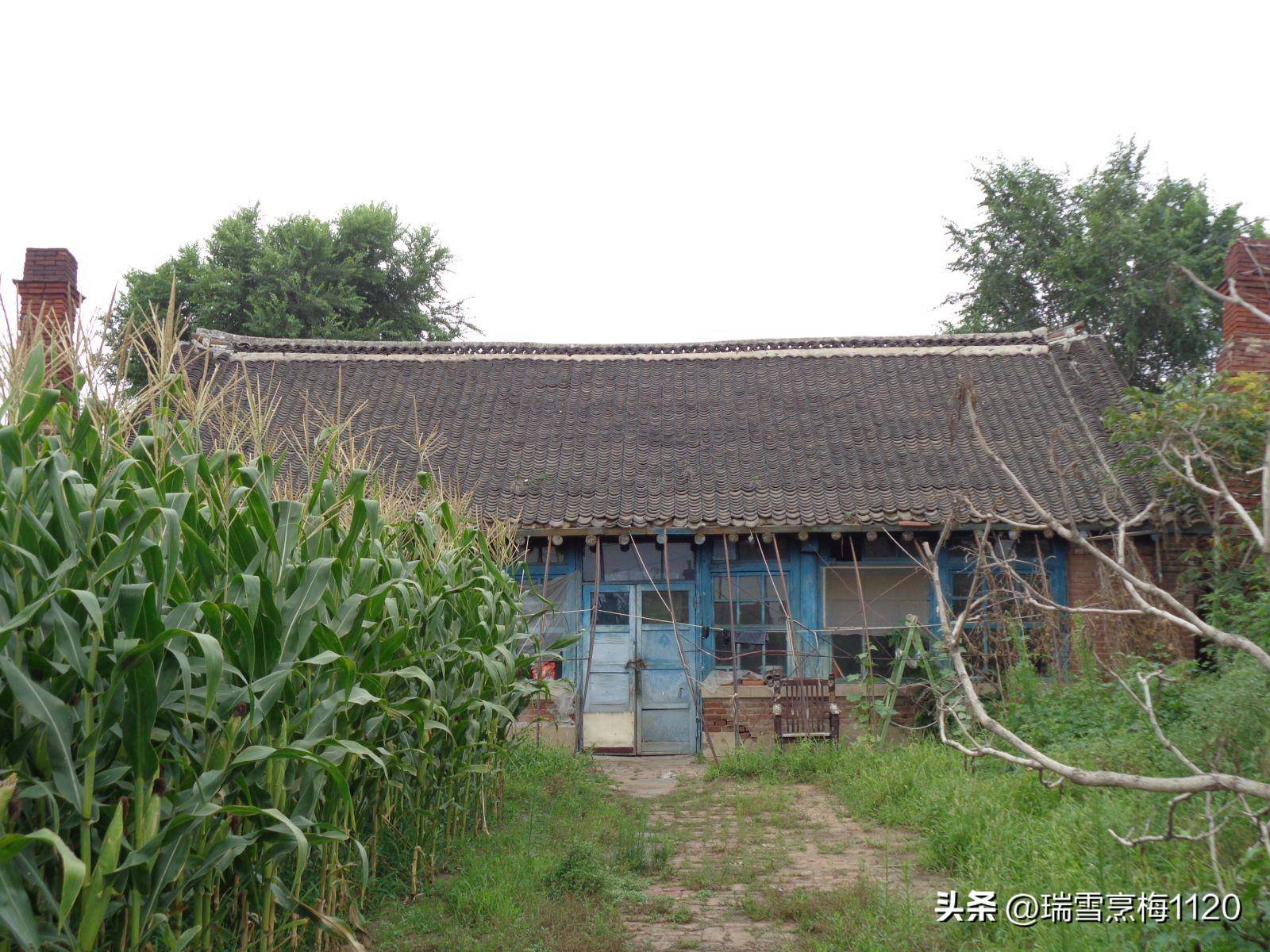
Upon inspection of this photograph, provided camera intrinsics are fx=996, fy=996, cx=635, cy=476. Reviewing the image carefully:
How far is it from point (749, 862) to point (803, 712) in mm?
4282

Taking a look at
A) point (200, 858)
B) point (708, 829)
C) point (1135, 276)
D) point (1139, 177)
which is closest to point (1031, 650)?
point (708, 829)

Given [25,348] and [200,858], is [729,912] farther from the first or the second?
[25,348]

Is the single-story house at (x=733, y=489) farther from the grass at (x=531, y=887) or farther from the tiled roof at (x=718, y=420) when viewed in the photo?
the grass at (x=531, y=887)

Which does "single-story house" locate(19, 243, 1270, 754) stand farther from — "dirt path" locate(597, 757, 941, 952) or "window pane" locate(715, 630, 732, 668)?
A: "dirt path" locate(597, 757, 941, 952)

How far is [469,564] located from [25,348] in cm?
401

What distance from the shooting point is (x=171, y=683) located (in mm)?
3191

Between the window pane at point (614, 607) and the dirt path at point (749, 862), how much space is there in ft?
9.93

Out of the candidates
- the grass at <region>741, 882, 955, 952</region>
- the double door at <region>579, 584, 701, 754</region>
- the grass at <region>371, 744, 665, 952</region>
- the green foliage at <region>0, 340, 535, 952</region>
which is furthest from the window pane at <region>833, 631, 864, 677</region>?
the green foliage at <region>0, 340, 535, 952</region>

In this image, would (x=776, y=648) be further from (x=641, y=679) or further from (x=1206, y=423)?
(x=1206, y=423)

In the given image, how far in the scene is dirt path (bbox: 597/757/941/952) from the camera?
505 centimetres

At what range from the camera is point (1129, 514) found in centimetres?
1150

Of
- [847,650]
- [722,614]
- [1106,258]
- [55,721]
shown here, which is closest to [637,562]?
[722,614]

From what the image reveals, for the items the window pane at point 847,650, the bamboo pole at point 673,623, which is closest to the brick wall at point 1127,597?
the window pane at point 847,650

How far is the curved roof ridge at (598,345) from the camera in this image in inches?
651
